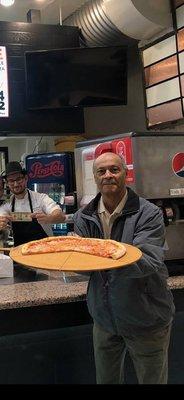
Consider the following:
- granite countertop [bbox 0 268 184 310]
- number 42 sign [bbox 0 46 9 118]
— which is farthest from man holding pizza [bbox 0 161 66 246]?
number 42 sign [bbox 0 46 9 118]

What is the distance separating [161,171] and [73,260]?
3.27 feet

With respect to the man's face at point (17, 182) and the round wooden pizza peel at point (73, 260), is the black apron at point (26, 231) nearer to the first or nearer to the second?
the man's face at point (17, 182)

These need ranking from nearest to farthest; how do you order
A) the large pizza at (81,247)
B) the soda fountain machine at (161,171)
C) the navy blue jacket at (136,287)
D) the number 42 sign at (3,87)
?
the large pizza at (81,247) → the navy blue jacket at (136,287) → the soda fountain machine at (161,171) → the number 42 sign at (3,87)

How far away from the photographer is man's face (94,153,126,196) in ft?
5.71

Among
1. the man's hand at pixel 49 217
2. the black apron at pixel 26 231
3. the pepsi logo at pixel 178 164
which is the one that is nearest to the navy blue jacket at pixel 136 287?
the pepsi logo at pixel 178 164

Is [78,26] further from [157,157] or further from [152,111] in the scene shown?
[157,157]

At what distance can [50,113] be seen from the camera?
5.17 m

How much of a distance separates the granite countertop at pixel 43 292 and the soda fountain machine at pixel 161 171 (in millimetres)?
294

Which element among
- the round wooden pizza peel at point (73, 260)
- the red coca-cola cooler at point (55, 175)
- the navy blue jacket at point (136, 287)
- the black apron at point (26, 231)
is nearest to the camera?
the round wooden pizza peel at point (73, 260)

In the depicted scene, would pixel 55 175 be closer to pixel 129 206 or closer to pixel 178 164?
pixel 178 164

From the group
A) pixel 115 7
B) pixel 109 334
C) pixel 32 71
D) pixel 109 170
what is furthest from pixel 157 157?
pixel 32 71

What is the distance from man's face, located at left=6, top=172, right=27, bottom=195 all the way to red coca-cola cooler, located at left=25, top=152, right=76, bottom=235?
1976 mm

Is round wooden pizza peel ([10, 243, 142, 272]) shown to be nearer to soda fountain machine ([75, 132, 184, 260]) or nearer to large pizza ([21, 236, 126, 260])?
large pizza ([21, 236, 126, 260])

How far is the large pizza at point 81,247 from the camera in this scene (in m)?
1.58
